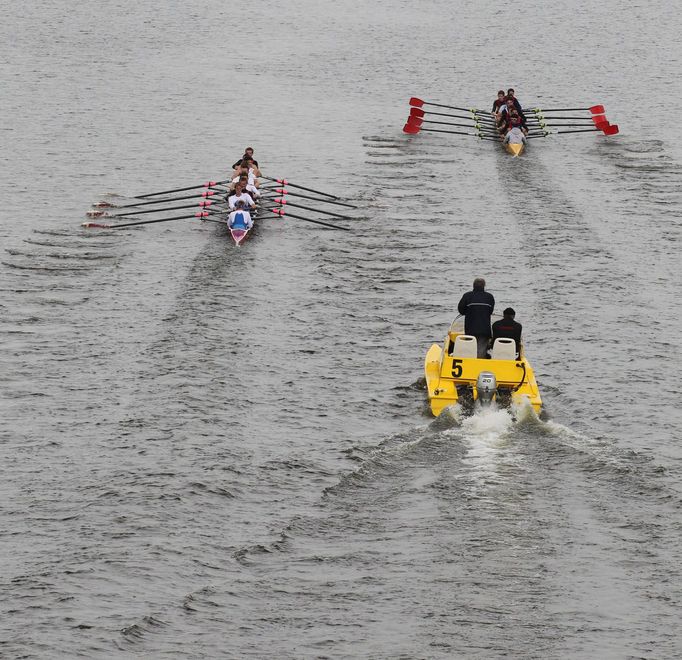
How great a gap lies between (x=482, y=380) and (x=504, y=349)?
138 cm

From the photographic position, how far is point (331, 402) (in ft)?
81.0

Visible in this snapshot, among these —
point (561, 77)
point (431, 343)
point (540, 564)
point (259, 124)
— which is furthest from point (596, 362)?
point (561, 77)

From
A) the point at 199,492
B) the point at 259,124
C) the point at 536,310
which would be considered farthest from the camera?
the point at 259,124

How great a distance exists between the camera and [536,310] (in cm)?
3119

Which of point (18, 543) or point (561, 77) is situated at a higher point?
point (561, 77)

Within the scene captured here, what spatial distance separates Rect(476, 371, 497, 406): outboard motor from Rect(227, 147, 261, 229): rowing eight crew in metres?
16.0

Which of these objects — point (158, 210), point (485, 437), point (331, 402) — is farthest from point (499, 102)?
point (485, 437)

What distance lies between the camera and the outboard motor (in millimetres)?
22234

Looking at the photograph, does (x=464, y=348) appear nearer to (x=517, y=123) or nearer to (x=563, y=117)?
(x=517, y=123)

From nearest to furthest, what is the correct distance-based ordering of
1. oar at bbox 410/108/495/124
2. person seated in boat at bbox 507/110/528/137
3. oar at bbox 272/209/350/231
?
1. oar at bbox 272/209/350/231
2. person seated in boat at bbox 507/110/528/137
3. oar at bbox 410/108/495/124

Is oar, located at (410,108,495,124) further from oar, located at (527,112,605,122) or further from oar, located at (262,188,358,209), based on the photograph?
oar, located at (262,188,358,209)

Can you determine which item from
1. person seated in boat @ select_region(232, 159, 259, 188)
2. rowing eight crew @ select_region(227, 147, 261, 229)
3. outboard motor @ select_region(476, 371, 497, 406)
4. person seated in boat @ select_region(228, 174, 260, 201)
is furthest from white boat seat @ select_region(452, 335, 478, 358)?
person seated in boat @ select_region(232, 159, 259, 188)

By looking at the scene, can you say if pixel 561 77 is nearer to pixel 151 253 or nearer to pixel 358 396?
pixel 151 253

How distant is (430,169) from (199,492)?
99.2ft
